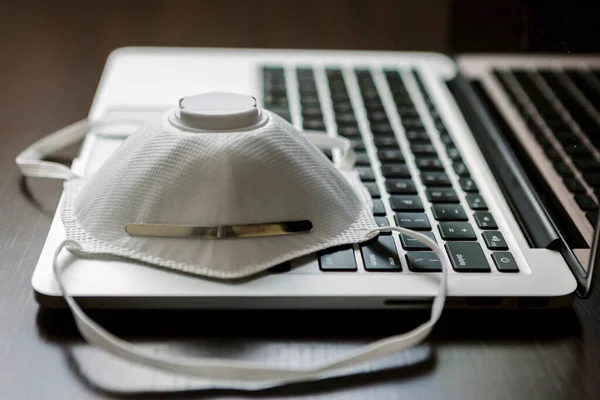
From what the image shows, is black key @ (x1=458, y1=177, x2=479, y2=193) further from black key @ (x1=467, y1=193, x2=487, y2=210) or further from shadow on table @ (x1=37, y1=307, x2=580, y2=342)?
shadow on table @ (x1=37, y1=307, x2=580, y2=342)

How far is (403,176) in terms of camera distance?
0.49 meters

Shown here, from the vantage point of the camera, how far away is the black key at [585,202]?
44cm

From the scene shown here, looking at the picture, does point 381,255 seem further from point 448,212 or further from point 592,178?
point 592,178

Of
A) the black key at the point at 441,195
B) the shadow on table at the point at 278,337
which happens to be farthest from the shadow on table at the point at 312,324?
the black key at the point at 441,195

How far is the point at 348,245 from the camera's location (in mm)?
393

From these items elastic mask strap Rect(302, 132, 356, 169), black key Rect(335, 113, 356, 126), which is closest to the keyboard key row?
elastic mask strap Rect(302, 132, 356, 169)

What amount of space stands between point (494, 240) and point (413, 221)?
52 mm

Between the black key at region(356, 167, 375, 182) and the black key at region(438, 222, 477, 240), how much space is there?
8cm

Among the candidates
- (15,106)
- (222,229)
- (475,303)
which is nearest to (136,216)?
(222,229)

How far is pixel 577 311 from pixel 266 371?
194 mm

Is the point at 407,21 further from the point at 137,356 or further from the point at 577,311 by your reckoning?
the point at 137,356

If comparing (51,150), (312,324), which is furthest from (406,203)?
(51,150)

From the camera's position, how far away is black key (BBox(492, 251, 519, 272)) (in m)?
0.38

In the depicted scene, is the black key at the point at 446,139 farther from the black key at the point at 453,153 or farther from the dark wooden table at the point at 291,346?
the dark wooden table at the point at 291,346
